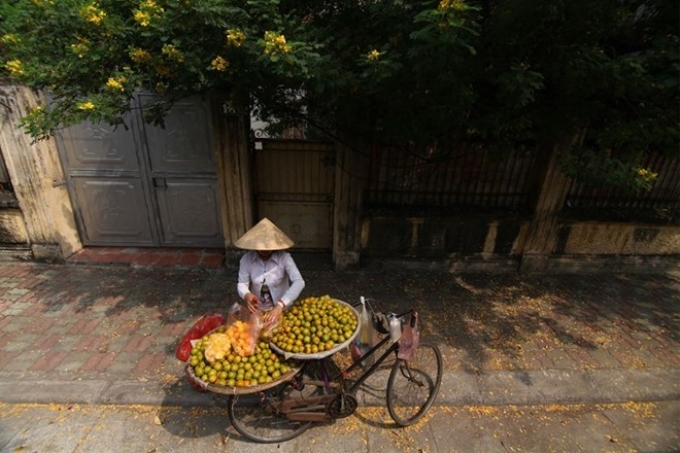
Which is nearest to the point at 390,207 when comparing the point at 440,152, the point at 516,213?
the point at 440,152

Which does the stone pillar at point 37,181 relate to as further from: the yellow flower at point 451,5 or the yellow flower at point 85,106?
the yellow flower at point 451,5

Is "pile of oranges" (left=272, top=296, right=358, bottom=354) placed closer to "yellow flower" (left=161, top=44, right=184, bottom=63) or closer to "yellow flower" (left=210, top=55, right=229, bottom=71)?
"yellow flower" (left=210, top=55, right=229, bottom=71)

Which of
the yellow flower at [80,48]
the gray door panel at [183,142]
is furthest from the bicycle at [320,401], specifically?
the gray door panel at [183,142]

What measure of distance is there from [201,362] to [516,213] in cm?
559

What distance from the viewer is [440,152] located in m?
5.39

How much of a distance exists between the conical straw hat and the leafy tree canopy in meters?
1.52

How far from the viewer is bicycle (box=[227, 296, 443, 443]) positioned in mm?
3059

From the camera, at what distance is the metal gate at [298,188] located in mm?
5723

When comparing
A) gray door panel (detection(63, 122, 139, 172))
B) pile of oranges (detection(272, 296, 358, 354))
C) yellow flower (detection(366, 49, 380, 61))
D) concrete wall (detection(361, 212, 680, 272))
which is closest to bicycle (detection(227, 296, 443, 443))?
pile of oranges (detection(272, 296, 358, 354))

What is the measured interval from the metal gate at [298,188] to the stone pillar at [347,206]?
438 millimetres

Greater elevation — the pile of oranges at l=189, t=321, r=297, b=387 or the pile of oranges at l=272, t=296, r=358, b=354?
the pile of oranges at l=272, t=296, r=358, b=354

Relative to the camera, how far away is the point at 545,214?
5.84 metres

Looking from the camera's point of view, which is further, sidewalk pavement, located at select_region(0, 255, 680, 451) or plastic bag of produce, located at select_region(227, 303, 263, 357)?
sidewalk pavement, located at select_region(0, 255, 680, 451)

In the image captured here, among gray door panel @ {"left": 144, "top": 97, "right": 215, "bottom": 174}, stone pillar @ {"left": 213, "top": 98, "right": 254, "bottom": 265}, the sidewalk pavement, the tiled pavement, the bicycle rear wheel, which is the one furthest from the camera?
gray door panel @ {"left": 144, "top": 97, "right": 215, "bottom": 174}
